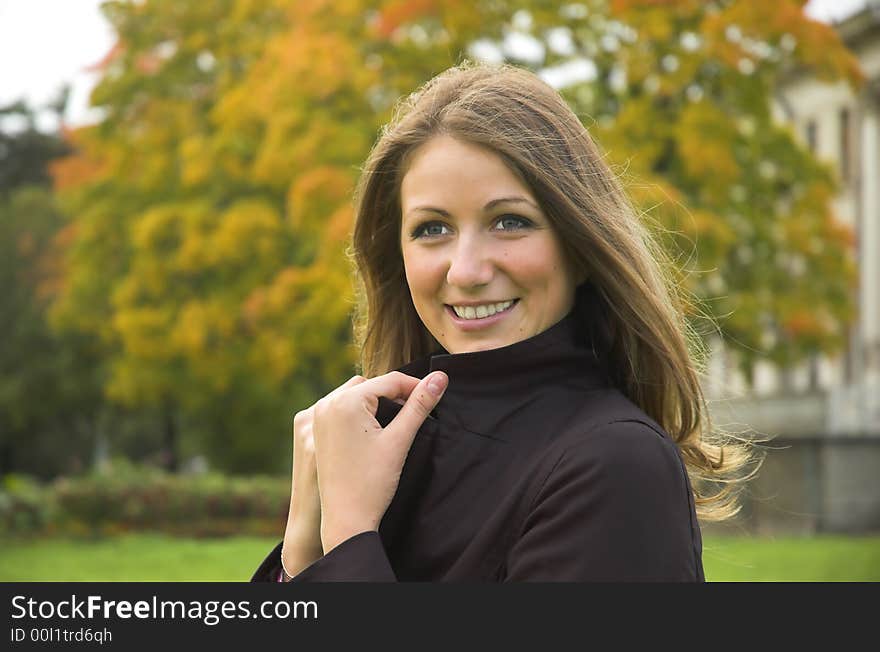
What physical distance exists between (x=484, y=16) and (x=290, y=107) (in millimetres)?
2743

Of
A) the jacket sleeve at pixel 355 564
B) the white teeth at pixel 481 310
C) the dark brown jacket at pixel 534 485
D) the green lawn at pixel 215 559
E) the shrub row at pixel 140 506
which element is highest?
the white teeth at pixel 481 310

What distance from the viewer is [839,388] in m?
23.1

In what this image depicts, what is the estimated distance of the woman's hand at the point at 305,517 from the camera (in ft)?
6.84

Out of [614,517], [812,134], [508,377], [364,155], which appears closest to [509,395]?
[508,377]

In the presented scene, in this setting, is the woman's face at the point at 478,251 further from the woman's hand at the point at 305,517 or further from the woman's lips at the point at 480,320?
the woman's hand at the point at 305,517

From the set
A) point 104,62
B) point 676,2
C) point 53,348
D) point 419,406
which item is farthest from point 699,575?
point 53,348

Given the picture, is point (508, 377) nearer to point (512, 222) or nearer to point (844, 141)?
point (512, 222)

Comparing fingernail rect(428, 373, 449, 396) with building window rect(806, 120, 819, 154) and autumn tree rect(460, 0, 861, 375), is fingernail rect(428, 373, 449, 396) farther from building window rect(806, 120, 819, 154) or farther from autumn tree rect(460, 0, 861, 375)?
building window rect(806, 120, 819, 154)

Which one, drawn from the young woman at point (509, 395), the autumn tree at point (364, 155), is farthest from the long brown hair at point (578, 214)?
the autumn tree at point (364, 155)

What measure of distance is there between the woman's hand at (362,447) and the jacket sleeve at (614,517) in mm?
263

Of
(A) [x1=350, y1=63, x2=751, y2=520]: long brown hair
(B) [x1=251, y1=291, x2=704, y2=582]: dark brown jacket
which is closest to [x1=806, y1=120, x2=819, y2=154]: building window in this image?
(A) [x1=350, y1=63, x2=751, y2=520]: long brown hair

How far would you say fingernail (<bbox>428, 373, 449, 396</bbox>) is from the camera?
200 cm

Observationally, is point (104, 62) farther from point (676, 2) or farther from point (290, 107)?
point (676, 2)

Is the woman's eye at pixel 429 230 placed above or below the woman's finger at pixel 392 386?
above
